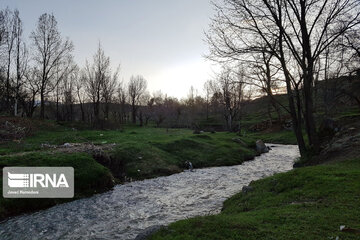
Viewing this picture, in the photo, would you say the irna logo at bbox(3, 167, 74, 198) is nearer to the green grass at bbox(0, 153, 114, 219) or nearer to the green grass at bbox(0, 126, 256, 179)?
the green grass at bbox(0, 153, 114, 219)

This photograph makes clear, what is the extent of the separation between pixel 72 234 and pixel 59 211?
273 cm

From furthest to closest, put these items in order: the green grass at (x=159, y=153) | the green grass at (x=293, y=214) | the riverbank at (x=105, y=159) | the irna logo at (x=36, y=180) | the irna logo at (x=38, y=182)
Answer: the green grass at (x=159, y=153) < the riverbank at (x=105, y=159) < the irna logo at (x=36, y=180) < the irna logo at (x=38, y=182) < the green grass at (x=293, y=214)

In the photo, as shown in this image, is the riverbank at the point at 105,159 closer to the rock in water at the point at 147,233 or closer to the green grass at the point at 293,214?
the rock in water at the point at 147,233

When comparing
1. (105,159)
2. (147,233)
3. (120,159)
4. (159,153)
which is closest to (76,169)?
(105,159)

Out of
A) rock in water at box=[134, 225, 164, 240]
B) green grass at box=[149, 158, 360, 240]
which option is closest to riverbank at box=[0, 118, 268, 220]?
rock in water at box=[134, 225, 164, 240]

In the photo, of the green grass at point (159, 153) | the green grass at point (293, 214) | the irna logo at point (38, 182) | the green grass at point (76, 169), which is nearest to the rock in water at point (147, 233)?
the green grass at point (293, 214)

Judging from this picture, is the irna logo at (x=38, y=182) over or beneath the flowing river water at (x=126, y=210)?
over

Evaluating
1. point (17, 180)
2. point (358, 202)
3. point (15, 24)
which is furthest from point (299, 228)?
point (15, 24)

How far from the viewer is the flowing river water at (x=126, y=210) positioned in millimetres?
7957

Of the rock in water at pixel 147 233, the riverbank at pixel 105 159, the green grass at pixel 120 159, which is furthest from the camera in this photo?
the riverbank at pixel 105 159

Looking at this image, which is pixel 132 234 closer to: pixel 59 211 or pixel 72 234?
pixel 72 234

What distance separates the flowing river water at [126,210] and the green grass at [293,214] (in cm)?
232

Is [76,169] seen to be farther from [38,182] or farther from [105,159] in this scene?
[105,159]

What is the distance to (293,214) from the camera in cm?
623
